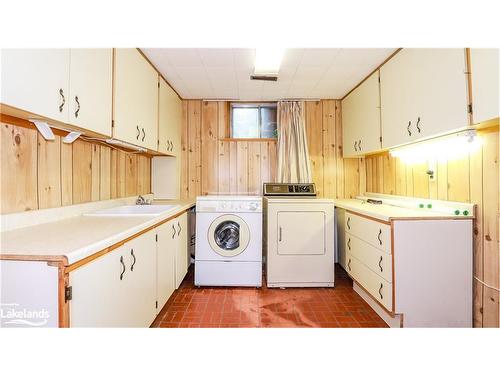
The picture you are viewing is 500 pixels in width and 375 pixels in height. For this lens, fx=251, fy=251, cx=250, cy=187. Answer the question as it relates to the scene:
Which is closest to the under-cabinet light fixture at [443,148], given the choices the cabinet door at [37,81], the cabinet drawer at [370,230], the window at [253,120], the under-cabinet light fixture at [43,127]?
the cabinet drawer at [370,230]

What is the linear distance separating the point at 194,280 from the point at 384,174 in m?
2.62

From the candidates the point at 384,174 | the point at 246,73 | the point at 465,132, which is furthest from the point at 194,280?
the point at 465,132

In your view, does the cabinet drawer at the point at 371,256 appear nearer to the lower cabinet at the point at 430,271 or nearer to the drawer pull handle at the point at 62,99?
the lower cabinet at the point at 430,271

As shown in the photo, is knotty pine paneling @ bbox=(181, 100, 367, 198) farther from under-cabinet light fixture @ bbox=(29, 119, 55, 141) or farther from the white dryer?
under-cabinet light fixture @ bbox=(29, 119, 55, 141)

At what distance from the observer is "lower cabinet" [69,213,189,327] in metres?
1.05

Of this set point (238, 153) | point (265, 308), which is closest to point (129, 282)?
point (265, 308)

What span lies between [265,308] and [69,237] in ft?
5.82

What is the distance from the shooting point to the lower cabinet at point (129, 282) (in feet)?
3.46

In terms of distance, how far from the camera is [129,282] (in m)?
1.46

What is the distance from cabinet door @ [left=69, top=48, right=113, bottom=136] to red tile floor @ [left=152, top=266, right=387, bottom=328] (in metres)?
1.60

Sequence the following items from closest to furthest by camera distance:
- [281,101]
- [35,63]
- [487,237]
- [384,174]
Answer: [35,63], [487,237], [384,174], [281,101]

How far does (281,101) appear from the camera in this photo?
361 centimetres

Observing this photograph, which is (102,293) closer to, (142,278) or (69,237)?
(69,237)
